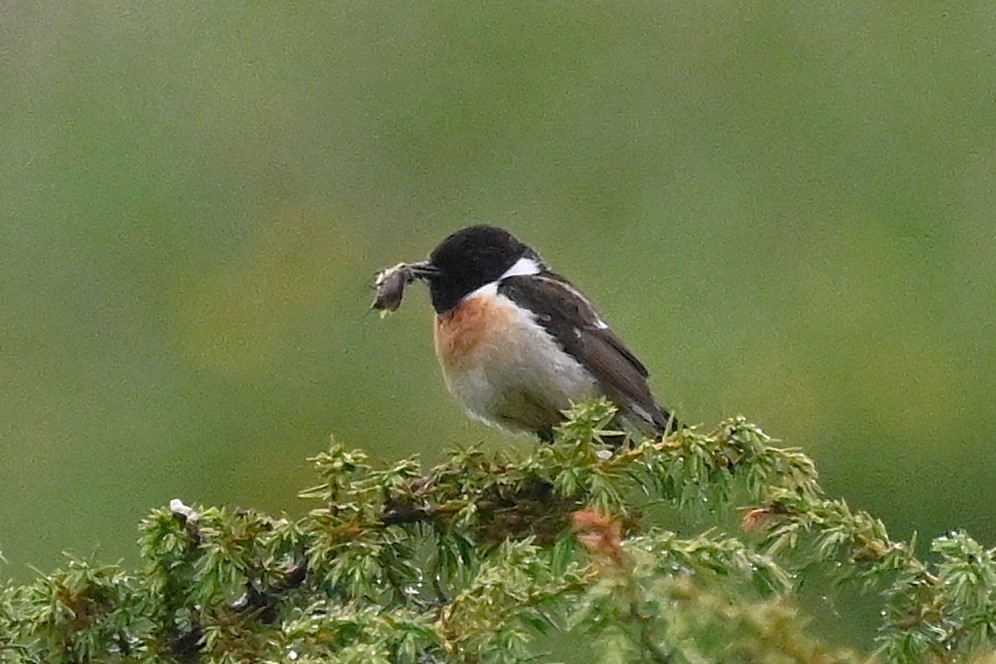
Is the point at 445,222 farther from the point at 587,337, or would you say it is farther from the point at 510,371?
the point at 510,371

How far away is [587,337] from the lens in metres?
4.30

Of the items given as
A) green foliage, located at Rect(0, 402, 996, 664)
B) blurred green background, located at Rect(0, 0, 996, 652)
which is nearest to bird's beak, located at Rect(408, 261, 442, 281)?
green foliage, located at Rect(0, 402, 996, 664)

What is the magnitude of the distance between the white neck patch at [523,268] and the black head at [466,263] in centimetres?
1

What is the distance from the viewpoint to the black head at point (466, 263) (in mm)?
4410

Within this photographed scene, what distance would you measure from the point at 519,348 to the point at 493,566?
2.05 metres

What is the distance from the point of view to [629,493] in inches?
93.0

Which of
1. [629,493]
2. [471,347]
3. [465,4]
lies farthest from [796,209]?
[629,493]

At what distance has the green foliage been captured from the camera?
76.4 inches

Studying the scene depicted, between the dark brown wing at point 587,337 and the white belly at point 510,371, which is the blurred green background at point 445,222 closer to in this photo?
the dark brown wing at point 587,337

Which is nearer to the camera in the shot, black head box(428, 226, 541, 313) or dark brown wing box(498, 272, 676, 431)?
dark brown wing box(498, 272, 676, 431)

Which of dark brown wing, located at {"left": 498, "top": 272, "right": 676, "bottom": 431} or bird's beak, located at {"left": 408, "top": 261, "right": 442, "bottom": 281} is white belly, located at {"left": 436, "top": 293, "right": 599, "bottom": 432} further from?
bird's beak, located at {"left": 408, "top": 261, "right": 442, "bottom": 281}

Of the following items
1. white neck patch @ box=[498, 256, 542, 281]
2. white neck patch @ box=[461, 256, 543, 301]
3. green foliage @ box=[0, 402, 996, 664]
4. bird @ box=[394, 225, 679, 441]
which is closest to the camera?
green foliage @ box=[0, 402, 996, 664]

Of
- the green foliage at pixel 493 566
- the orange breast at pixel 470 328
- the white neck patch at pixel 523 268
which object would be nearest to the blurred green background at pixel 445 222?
the white neck patch at pixel 523 268

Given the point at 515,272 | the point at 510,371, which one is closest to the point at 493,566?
the point at 510,371
